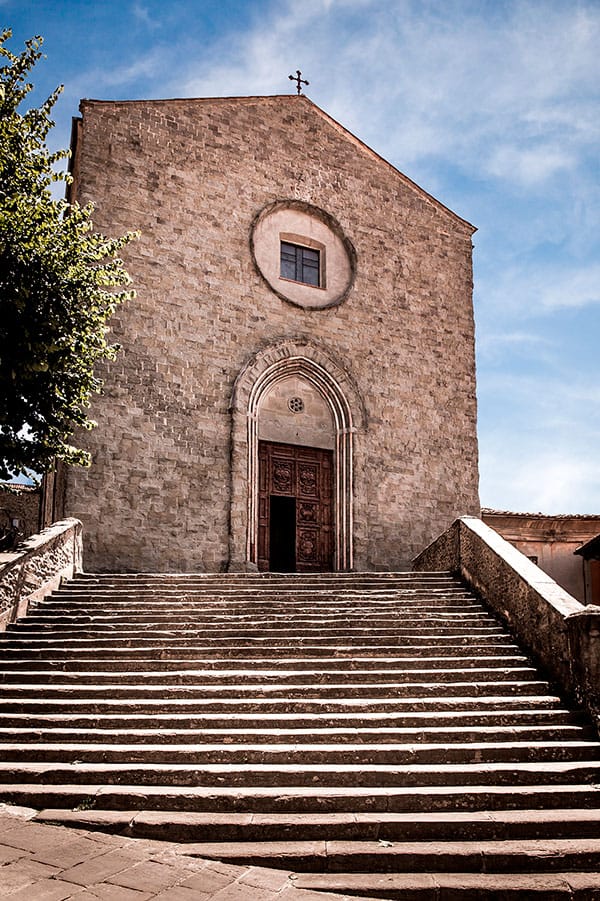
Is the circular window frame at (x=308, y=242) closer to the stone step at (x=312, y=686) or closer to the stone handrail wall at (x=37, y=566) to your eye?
the stone handrail wall at (x=37, y=566)

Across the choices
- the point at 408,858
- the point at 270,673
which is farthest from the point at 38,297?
the point at 408,858

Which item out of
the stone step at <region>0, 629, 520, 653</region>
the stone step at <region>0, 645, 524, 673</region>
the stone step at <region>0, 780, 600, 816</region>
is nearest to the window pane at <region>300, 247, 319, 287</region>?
the stone step at <region>0, 629, 520, 653</region>

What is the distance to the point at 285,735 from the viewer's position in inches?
233

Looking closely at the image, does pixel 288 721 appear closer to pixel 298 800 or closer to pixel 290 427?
pixel 298 800

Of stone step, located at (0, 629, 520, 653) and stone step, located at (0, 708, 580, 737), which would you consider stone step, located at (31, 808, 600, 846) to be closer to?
stone step, located at (0, 708, 580, 737)

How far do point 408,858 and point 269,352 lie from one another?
425 inches

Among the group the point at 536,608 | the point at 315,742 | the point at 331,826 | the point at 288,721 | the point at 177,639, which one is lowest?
the point at 331,826

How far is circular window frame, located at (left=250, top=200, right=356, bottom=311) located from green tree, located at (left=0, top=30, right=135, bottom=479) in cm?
553

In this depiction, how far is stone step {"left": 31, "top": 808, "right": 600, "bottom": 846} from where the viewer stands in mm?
4734

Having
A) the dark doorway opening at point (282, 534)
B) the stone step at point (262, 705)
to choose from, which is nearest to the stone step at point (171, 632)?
the stone step at point (262, 705)

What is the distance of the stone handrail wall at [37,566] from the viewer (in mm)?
8164

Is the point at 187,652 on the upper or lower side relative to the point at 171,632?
lower

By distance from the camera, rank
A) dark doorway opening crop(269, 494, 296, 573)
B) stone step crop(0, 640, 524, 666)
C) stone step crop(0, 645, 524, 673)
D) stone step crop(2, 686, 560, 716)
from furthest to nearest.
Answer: dark doorway opening crop(269, 494, 296, 573), stone step crop(0, 640, 524, 666), stone step crop(0, 645, 524, 673), stone step crop(2, 686, 560, 716)

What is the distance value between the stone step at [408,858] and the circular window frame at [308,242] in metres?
11.7
